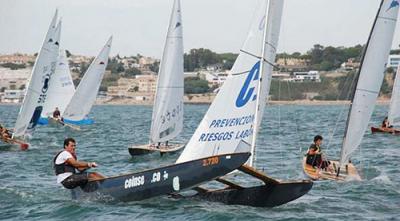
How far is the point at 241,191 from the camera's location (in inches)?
Answer: 613

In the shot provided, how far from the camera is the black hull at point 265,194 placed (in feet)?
49.0

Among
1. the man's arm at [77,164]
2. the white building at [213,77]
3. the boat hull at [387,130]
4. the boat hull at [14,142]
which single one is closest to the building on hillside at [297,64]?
the white building at [213,77]

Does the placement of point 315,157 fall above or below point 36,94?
below

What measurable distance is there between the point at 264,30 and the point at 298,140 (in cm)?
2030

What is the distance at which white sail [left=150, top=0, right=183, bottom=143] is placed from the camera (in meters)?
26.9

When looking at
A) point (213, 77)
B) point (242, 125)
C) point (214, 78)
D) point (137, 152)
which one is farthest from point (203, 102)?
point (242, 125)

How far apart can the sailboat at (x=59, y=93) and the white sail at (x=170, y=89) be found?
16263mm

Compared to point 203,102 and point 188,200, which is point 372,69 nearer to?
point 188,200

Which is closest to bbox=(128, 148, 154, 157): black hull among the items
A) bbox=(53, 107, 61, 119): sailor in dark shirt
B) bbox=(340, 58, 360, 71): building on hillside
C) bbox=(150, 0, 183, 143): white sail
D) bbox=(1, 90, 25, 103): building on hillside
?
bbox=(150, 0, 183, 143): white sail

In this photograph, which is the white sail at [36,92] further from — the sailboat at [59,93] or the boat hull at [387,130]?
the boat hull at [387,130]

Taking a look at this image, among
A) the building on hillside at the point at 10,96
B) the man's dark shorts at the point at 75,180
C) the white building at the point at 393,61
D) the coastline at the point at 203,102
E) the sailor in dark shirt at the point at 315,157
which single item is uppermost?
the white building at the point at 393,61

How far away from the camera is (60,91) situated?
46719mm

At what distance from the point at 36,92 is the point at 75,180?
15854mm

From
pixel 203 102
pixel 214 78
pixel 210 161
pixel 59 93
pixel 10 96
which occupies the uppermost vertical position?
pixel 214 78
